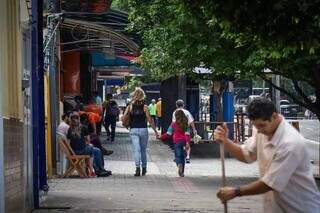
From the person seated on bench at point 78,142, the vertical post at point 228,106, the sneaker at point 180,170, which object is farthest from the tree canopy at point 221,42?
the vertical post at point 228,106

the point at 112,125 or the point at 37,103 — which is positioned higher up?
the point at 37,103

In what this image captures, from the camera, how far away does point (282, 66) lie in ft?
45.5

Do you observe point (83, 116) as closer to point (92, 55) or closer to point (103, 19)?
point (103, 19)

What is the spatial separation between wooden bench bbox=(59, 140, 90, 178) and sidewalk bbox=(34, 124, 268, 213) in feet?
1.02

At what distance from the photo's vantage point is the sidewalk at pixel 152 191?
10984mm

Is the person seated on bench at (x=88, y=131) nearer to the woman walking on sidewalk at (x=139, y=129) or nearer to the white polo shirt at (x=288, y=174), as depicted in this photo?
the woman walking on sidewalk at (x=139, y=129)

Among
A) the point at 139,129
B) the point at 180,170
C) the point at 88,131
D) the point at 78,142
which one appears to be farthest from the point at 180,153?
the point at 78,142

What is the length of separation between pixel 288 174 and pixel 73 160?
34.2 ft

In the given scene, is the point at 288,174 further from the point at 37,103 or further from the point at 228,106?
the point at 228,106

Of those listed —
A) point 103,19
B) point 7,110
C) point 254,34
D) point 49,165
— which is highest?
point 103,19

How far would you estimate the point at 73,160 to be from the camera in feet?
50.0

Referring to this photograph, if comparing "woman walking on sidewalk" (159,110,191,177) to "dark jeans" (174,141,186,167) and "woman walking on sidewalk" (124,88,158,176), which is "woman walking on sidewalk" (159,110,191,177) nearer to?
"dark jeans" (174,141,186,167)

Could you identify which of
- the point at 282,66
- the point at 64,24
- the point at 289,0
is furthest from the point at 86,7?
the point at 289,0

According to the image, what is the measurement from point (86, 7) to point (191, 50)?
3.27 m
